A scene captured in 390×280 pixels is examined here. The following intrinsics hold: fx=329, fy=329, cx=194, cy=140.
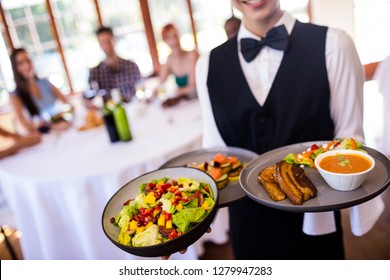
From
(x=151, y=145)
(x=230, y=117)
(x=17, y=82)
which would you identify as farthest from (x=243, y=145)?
(x=17, y=82)

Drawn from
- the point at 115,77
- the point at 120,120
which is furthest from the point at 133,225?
the point at 115,77

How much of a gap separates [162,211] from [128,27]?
466 centimetres

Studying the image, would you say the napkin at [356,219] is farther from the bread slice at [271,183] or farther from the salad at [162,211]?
the salad at [162,211]

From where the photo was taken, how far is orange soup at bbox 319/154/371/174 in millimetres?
733

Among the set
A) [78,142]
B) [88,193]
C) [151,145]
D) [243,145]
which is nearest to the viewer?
[243,145]

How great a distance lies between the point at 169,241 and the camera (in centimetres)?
67

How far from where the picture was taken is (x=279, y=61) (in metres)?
1.03

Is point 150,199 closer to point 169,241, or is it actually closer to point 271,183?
point 169,241

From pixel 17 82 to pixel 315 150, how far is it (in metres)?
2.93

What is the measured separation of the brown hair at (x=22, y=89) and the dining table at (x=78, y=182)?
1.11 meters

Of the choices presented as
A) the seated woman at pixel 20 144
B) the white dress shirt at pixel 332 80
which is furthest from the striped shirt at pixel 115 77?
the white dress shirt at pixel 332 80

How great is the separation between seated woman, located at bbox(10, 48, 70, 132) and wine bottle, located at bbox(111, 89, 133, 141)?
4.01ft

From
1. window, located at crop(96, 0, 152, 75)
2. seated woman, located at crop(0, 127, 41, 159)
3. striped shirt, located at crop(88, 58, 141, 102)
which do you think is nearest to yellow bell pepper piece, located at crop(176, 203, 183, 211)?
seated woman, located at crop(0, 127, 41, 159)
